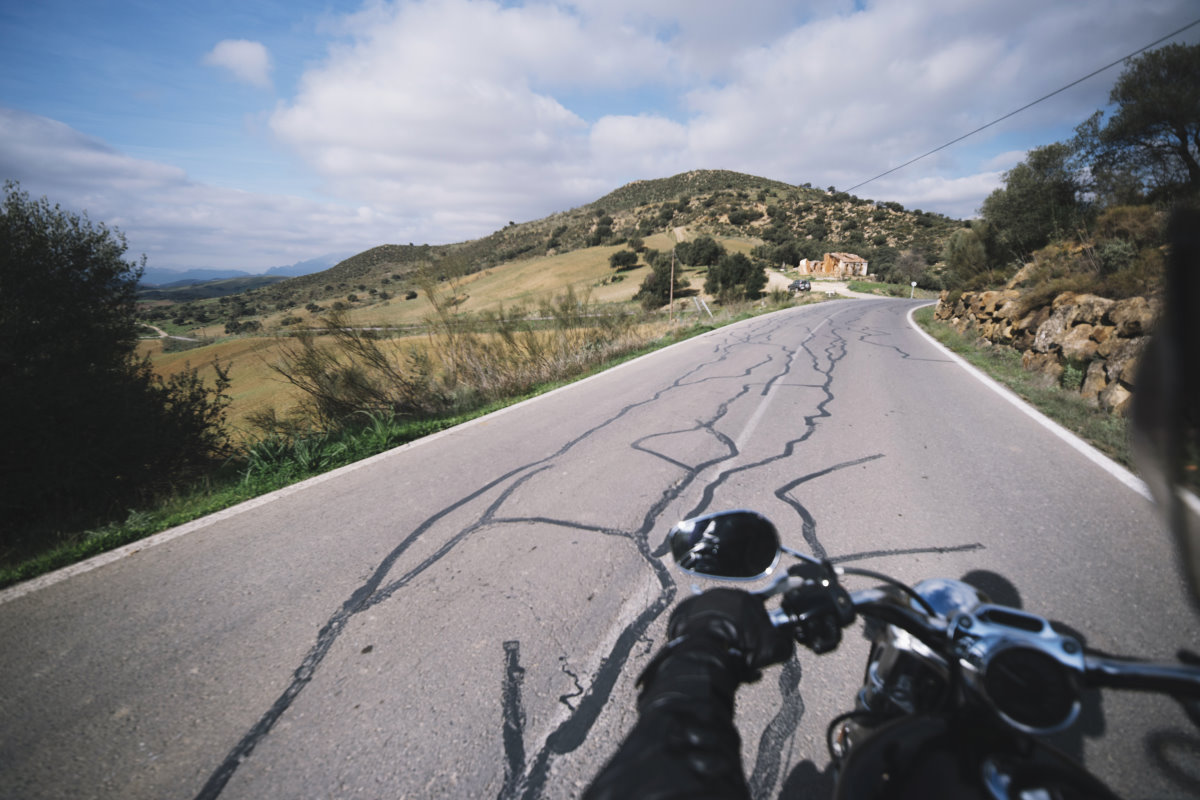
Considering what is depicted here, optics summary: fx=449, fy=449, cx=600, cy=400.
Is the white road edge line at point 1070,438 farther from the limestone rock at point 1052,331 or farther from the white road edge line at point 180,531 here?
the white road edge line at point 180,531

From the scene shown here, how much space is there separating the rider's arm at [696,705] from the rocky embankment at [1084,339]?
17.4 feet

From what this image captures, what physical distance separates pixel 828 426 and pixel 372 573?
5224 mm

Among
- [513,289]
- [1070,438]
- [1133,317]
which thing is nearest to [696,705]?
[1070,438]

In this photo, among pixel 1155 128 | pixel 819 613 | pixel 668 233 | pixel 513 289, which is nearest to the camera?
pixel 819 613

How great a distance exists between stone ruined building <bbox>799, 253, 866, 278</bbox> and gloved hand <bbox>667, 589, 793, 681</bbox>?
61371 mm

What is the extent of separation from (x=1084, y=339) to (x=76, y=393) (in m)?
13.4

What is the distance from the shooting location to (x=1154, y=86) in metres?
10.9

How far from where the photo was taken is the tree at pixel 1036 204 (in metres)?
13.2

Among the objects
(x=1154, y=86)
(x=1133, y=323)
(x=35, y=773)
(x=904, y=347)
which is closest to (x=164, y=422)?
(x=35, y=773)

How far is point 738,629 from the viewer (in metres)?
1.06

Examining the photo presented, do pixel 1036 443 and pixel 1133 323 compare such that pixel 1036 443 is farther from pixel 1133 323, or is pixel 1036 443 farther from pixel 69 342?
pixel 69 342

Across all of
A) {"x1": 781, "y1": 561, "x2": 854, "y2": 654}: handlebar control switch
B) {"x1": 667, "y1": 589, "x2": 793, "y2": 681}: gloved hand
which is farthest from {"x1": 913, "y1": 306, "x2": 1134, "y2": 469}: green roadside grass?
{"x1": 667, "y1": 589, "x2": 793, "y2": 681}: gloved hand

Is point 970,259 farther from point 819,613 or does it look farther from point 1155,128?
point 819,613

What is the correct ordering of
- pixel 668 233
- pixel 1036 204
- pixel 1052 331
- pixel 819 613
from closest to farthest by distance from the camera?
pixel 819 613 → pixel 1052 331 → pixel 1036 204 → pixel 668 233
